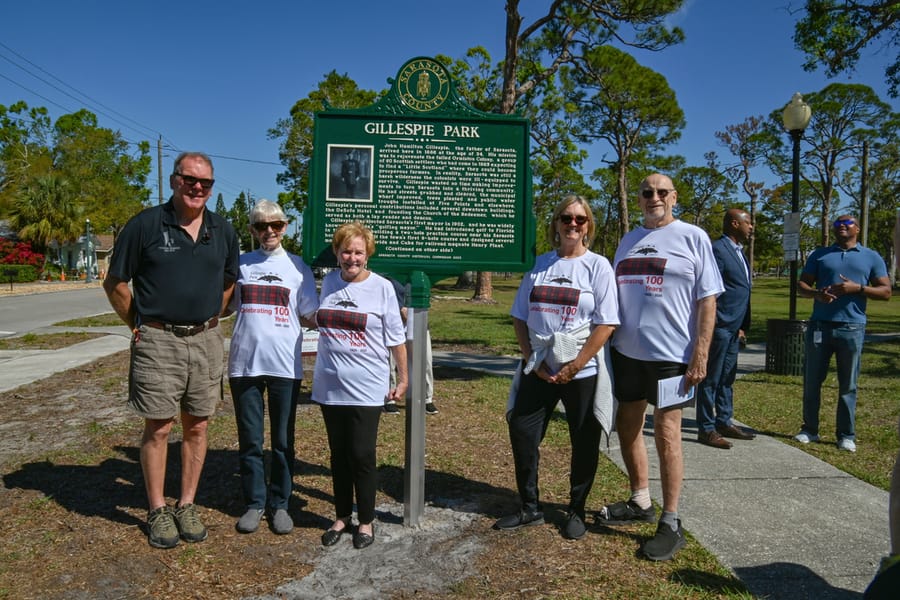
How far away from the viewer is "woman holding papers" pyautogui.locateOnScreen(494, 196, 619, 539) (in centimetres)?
343

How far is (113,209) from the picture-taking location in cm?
5575

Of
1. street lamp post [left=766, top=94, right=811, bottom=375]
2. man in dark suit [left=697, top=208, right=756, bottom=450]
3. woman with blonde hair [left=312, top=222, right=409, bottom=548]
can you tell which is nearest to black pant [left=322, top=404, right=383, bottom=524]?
woman with blonde hair [left=312, top=222, right=409, bottom=548]

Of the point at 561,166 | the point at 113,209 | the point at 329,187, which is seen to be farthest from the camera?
the point at 113,209

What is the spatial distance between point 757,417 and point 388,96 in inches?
193

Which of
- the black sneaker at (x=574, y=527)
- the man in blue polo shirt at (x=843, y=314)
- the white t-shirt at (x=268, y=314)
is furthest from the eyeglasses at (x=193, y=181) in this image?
the man in blue polo shirt at (x=843, y=314)

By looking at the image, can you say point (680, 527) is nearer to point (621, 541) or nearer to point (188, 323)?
point (621, 541)

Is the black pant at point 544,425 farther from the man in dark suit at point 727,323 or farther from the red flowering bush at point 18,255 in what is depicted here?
→ the red flowering bush at point 18,255

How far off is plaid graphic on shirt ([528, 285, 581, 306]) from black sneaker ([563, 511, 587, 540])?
119 centimetres

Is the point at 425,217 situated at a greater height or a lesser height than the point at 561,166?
lesser

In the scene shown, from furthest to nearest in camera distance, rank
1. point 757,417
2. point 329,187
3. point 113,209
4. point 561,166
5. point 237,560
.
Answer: point 113,209, point 561,166, point 757,417, point 329,187, point 237,560

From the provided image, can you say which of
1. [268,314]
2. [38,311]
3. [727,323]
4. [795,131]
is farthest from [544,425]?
[38,311]

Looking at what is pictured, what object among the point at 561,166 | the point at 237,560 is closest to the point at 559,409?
the point at 237,560

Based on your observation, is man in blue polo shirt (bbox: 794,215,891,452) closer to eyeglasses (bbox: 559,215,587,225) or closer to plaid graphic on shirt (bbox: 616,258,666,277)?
plaid graphic on shirt (bbox: 616,258,666,277)

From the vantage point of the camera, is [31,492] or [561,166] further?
[561,166]
